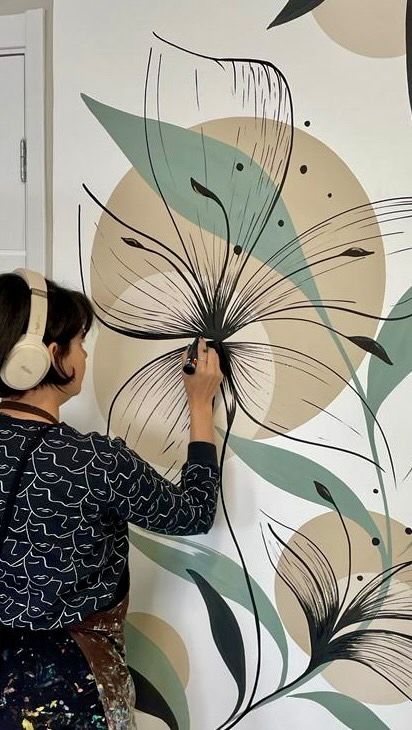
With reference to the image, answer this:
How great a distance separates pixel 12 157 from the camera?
1.42 meters

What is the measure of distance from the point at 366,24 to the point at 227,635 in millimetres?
1055

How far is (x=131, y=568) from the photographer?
1.39 meters

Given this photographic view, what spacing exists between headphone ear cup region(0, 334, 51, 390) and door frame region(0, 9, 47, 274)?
401mm

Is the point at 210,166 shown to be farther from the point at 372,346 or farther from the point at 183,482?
the point at 183,482

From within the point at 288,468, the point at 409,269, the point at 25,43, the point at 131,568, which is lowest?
the point at 131,568

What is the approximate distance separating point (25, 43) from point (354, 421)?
92 centimetres

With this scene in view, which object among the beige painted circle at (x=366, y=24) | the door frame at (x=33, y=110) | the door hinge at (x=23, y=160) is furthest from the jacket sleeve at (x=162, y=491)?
the beige painted circle at (x=366, y=24)

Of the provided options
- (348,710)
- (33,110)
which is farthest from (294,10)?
(348,710)

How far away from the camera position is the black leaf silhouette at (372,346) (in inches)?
47.7

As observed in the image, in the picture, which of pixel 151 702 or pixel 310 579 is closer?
pixel 310 579

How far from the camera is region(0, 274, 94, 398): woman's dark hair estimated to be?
1047 mm

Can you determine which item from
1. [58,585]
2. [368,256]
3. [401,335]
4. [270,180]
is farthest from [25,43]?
[58,585]

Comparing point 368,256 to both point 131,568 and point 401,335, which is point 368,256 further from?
point 131,568

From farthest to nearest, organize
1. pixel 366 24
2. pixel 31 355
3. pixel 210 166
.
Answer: pixel 210 166
pixel 366 24
pixel 31 355
